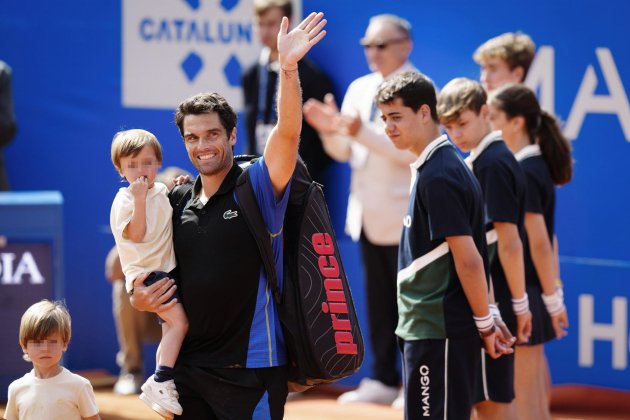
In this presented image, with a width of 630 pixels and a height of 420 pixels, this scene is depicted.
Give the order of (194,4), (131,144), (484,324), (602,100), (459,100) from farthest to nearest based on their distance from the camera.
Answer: (194,4) → (602,100) → (459,100) → (484,324) → (131,144)

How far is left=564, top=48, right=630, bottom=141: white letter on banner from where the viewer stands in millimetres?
7148

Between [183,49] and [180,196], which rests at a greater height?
[183,49]

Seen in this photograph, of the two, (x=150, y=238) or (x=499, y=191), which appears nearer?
(x=150, y=238)

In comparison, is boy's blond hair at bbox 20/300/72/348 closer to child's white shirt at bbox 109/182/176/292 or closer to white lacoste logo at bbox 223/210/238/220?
child's white shirt at bbox 109/182/176/292

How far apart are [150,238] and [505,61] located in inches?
122

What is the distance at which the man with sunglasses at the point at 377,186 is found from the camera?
7.36 meters

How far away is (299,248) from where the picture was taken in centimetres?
406

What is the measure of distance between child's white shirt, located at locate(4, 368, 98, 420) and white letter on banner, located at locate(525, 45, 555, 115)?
3983 millimetres

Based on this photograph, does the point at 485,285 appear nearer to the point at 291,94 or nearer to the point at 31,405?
the point at 291,94

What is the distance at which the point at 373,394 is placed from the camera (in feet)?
25.0

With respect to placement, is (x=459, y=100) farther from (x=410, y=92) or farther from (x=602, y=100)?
(x=602, y=100)

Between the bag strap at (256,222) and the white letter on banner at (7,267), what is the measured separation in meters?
3.62

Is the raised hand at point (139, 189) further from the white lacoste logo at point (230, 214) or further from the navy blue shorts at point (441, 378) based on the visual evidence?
the navy blue shorts at point (441, 378)

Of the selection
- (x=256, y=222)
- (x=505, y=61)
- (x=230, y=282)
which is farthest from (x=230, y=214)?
(x=505, y=61)
